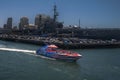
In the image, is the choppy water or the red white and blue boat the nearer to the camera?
the choppy water

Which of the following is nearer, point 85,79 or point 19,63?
point 85,79

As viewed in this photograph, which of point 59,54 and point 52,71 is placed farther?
point 59,54

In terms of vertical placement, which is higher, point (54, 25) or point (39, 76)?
point (54, 25)

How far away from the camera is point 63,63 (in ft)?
168

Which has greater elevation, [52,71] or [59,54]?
[59,54]

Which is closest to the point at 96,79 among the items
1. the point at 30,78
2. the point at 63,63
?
the point at 30,78

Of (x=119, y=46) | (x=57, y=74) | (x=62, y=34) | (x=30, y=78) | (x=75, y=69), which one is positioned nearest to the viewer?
(x=30, y=78)

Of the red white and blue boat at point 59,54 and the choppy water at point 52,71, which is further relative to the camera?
the red white and blue boat at point 59,54

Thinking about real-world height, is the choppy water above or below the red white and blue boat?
below

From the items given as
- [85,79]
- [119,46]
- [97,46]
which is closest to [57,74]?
[85,79]

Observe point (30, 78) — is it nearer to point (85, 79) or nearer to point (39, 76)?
point (39, 76)

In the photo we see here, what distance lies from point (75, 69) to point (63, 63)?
5690mm

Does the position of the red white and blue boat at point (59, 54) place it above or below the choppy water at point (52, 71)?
above

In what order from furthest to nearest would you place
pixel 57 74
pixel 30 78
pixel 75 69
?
Answer: pixel 75 69, pixel 57 74, pixel 30 78
